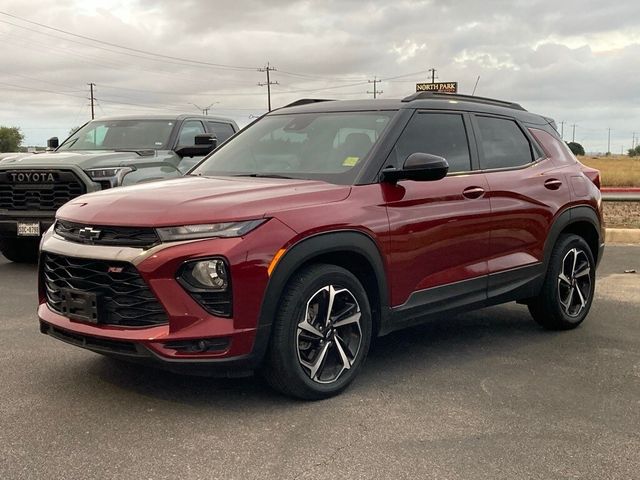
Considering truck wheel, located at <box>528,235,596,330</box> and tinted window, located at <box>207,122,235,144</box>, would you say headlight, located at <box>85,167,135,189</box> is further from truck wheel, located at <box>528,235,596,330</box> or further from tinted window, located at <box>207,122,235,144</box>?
truck wheel, located at <box>528,235,596,330</box>

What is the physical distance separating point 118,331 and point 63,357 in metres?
1.37

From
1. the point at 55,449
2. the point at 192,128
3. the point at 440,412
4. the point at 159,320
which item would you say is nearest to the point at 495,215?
the point at 440,412

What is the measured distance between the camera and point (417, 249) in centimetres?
439

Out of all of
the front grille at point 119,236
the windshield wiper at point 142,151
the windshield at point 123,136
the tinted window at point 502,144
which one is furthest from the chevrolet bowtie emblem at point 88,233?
the windshield at point 123,136

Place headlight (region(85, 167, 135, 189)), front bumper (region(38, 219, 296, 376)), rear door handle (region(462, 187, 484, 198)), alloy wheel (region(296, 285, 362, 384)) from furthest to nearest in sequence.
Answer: headlight (region(85, 167, 135, 189))
rear door handle (region(462, 187, 484, 198))
alloy wheel (region(296, 285, 362, 384))
front bumper (region(38, 219, 296, 376))

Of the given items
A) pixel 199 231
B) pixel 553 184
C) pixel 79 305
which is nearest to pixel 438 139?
pixel 553 184

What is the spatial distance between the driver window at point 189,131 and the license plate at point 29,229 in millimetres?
2380

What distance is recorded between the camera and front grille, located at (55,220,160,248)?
3588mm

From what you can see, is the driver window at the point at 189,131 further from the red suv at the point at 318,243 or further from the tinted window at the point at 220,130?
the red suv at the point at 318,243

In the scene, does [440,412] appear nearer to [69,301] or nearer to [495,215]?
[495,215]

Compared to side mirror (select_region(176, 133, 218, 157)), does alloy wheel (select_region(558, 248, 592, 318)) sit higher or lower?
lower

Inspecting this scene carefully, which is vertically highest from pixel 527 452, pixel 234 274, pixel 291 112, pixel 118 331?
pixel 291 112

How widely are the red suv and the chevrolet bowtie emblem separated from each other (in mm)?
11

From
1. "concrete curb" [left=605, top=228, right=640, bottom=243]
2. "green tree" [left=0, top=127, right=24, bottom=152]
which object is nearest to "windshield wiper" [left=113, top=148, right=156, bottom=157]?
"concrete curb" [left=605, top=228, right=640, bottom=243]
